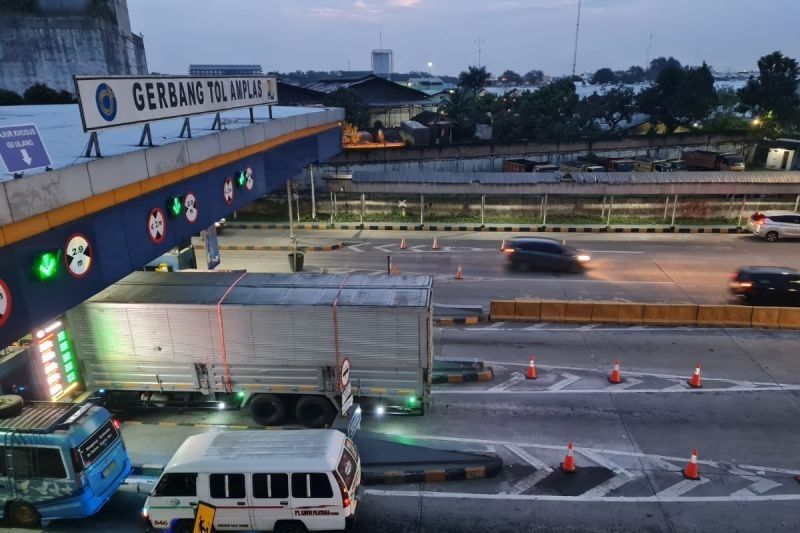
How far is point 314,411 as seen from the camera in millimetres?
12969

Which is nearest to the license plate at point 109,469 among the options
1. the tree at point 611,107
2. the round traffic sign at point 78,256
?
the round traffic sign at point 78,256

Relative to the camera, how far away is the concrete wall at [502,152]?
44000 millimetres

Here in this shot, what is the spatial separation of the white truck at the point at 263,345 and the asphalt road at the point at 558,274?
336 inches

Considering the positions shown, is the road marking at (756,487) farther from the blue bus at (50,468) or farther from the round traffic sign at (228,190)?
the round traffic sign at (228,190)

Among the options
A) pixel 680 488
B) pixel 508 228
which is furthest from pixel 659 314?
pixel 508 228

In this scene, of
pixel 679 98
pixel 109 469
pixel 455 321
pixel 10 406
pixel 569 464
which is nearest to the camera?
pixel 10 406

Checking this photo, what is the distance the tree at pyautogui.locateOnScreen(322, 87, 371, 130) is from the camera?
59.4 m

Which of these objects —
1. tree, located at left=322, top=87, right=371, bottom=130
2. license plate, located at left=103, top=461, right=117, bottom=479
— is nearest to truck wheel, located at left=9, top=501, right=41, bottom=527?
license plate, located at left=103, top=461, right=117, bottom=479

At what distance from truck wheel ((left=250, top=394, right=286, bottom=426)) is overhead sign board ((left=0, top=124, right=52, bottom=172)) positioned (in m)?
6.67

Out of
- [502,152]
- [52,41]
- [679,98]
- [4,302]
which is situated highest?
[52,41]

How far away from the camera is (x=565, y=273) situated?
23984mm

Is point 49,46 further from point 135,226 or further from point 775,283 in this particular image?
point 775,283

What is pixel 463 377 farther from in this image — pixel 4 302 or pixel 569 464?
pixel 4 302

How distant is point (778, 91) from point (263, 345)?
6801 cm
